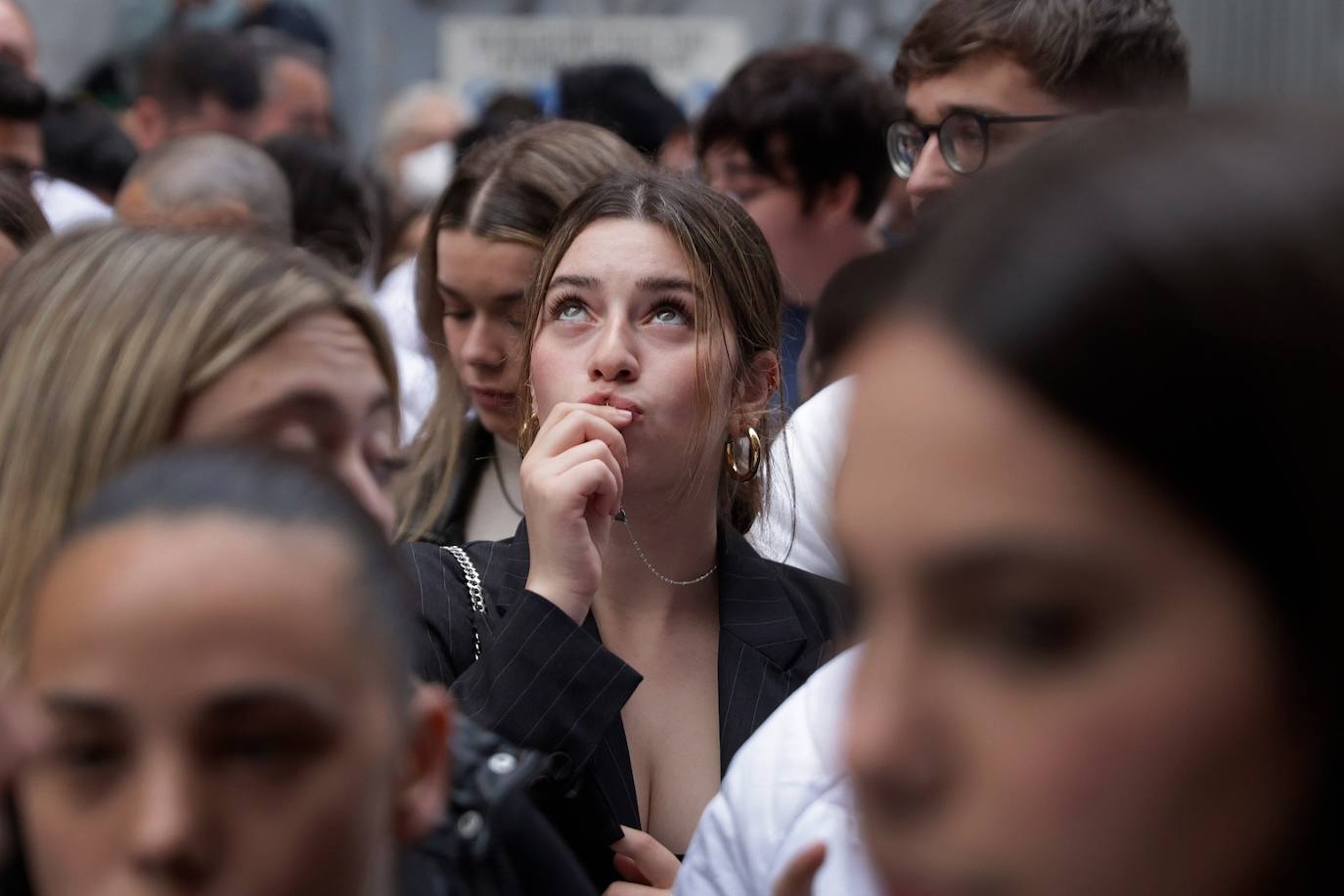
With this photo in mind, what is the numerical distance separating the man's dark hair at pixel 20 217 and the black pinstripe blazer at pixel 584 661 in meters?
0.94

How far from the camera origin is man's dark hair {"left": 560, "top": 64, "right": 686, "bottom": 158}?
6488 mm

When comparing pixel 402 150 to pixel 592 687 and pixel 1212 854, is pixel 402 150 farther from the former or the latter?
pixel 1212 854

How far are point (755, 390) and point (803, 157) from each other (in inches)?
78.7

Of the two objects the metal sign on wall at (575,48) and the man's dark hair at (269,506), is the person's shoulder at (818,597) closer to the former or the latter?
the man's dark hair at (269,506)

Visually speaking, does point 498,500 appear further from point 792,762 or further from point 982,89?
point 792,762

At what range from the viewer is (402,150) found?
8.73 m

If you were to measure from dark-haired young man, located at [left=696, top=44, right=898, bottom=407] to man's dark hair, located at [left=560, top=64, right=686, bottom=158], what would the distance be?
1563mm

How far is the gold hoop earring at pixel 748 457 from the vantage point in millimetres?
2867

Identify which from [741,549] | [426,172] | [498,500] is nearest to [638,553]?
[741,549]

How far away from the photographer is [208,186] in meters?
4.74

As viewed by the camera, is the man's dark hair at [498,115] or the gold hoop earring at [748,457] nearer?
the gold hoop earring at [748,457]

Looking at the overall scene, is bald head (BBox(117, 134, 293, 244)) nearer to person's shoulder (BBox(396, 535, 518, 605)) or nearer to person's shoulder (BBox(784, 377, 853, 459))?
person's shoulder (BBox(784, 377, 853, 459))

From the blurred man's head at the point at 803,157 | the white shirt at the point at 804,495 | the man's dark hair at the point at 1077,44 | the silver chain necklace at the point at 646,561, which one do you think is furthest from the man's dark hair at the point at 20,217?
the blurred man's head at the point at 803,157

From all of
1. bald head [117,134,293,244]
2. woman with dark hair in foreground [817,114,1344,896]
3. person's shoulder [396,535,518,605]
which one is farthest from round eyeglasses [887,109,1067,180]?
woman with dark hair in foreground [817,114,1344,896]
